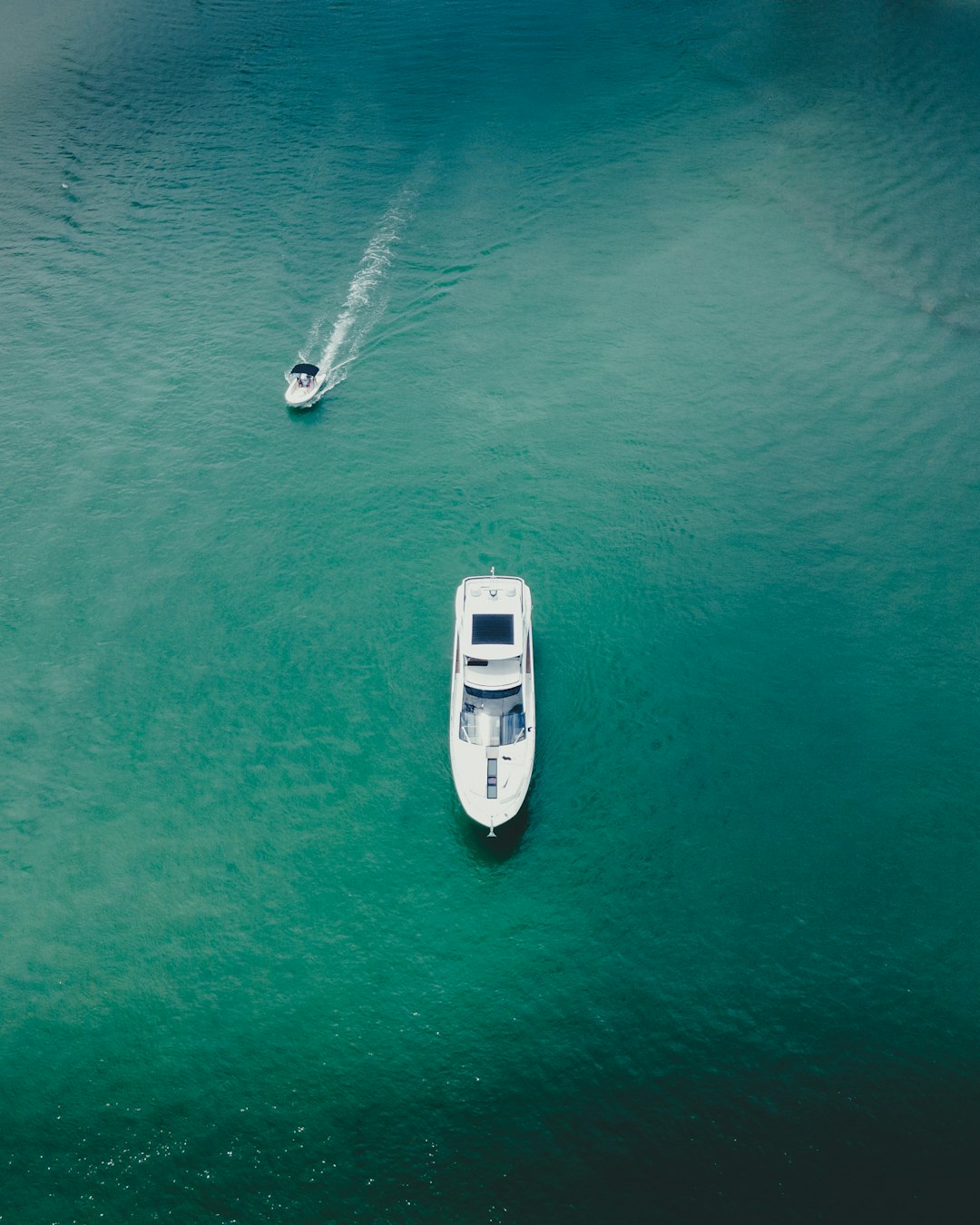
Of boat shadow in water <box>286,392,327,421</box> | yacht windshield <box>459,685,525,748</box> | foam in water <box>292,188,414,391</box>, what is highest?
foam in water <box>292,188,414,391</box>

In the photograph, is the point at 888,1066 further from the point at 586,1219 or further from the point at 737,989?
the point at 586,1219

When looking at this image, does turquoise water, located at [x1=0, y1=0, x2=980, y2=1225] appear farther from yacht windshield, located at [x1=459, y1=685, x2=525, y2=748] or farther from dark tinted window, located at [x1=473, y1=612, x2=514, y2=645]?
dark tinted window, located at [x1=473, y1=612, x2=514, y2=645]

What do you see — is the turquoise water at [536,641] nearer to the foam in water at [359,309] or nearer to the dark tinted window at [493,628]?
the foam in water at [359,309]


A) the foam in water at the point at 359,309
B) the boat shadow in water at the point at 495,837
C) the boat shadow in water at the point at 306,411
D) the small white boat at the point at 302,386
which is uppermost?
the foam in water at the point at 359,309

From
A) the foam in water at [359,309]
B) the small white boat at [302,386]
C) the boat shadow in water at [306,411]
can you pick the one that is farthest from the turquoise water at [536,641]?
the small white boat at [302,386]

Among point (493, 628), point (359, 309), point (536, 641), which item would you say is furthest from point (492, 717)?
point (359, 309)

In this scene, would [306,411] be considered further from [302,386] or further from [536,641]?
[536,641]

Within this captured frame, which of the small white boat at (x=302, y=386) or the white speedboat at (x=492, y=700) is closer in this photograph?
the white speedboat at (x=492, y=700)

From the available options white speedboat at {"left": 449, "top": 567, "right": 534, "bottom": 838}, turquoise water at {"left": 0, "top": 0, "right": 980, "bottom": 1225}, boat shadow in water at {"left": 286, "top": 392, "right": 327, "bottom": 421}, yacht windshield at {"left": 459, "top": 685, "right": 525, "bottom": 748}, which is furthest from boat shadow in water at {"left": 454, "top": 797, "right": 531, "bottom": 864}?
boat shadow in water at {"left": 286, "top": 392, "right": 327, "bottom": 421}
